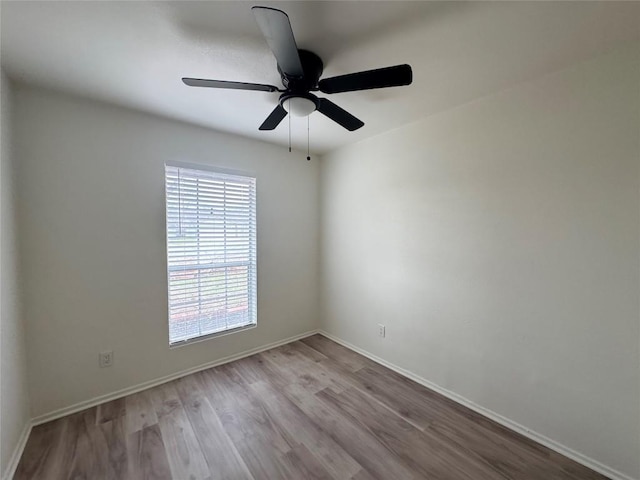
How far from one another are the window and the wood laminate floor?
24.5 inches

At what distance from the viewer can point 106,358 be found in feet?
6.84

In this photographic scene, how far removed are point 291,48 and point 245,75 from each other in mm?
707

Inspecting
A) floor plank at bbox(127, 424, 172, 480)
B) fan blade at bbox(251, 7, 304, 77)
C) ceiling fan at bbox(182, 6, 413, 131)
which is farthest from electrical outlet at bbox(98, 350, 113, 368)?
fan blade at bbox(251, 7, 304, 77)

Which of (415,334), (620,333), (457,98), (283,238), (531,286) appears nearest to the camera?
(620,333)

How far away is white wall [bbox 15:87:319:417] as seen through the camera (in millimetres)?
1826

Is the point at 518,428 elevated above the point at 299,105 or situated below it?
below

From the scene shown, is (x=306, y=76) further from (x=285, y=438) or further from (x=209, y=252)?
(x=285, y=438)

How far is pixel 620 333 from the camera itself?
1.45 m

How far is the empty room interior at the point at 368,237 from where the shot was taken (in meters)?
1.38

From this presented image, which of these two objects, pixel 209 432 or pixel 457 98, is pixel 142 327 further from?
pixel 457 98

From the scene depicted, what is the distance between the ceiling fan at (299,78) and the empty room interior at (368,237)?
1cm

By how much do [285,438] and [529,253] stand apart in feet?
6.80

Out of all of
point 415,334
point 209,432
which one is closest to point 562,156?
point 415,334

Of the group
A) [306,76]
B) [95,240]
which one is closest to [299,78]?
[306,76]
